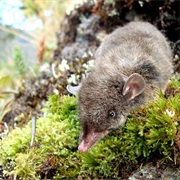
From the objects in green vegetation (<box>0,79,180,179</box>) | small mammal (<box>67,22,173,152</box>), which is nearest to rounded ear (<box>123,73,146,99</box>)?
small mammal (<box>67,22,173,152</box>)

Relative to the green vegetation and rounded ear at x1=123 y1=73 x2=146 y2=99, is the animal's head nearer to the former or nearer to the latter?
rounded ear at x1=123 y1=73 x2=146 y2=99

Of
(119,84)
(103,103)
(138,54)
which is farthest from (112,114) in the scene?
(138,54)

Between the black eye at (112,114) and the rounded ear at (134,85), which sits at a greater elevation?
the rounded ear at (134,85)

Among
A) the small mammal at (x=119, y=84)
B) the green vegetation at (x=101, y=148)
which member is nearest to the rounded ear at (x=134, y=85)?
the small mammal at (x=119, y=84)

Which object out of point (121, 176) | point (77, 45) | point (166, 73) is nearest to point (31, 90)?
point (77, 45)

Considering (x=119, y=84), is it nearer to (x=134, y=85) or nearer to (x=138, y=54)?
(x=134, y=85)

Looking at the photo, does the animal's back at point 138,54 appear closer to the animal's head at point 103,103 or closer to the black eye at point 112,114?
the animal's head at point 103,103

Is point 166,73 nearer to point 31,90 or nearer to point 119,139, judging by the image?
point 119,139
